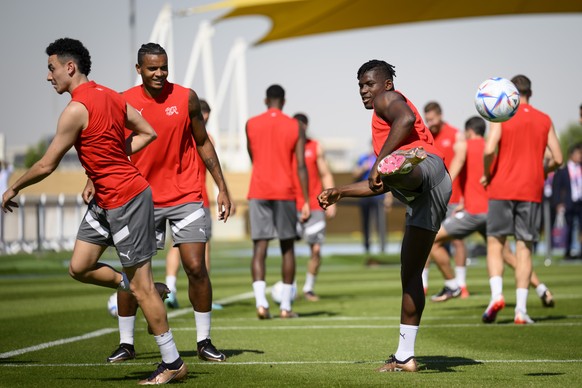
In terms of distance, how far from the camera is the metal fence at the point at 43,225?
96.5 ft

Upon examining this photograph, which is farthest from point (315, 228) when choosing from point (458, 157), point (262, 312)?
point (262, 312)

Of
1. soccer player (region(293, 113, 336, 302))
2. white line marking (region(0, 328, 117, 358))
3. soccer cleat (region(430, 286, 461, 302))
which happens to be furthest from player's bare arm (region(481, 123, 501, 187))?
soccer player (region(293, 113, 336, 302))

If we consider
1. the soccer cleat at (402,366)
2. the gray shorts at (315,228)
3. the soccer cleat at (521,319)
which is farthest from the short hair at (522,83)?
the gray shorts at (315,228)

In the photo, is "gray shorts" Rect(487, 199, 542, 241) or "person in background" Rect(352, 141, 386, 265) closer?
"gray shorts" Rect(487, 199, 542, 241)

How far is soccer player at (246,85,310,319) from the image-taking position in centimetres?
1266

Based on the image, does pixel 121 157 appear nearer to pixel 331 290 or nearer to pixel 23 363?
pixel 23 363

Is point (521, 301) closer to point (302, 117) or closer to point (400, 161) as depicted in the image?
point (400, 161)

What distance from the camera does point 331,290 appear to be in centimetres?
1734

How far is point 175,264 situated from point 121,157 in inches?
250

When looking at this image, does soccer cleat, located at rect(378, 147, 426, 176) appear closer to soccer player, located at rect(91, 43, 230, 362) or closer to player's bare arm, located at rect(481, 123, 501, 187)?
soccer player, located at rect(91, 43, 230, 362)

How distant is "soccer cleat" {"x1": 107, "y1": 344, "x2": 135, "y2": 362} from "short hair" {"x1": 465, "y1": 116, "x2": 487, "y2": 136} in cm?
744

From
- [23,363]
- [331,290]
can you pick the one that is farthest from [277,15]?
[23,363]

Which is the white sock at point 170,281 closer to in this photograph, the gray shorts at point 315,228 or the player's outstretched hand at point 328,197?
the gray shorts at point 315,228

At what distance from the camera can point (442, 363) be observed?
8289 millimetres
